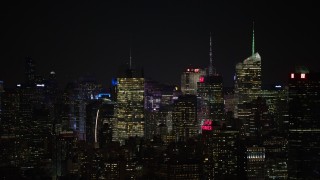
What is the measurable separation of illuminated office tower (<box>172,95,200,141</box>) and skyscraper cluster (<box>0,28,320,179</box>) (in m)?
0.04

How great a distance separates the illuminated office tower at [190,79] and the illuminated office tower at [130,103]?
1.68 m

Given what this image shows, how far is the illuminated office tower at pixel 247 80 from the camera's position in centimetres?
2542

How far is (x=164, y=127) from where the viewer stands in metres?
25.3

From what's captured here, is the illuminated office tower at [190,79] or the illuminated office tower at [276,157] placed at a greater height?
the illuminated office tower at [190,79]

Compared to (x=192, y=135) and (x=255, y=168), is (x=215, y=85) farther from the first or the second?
(x=255, y=168)

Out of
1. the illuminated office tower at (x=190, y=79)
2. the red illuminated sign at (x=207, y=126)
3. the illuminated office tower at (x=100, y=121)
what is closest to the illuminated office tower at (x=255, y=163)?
the red illuminated sign at (x=207, y=126)

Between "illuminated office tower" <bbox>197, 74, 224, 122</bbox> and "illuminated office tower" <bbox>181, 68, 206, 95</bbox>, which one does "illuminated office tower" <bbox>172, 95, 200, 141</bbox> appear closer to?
"illuminated office tower" <bbox>197, 74, 224, 122</bbox>

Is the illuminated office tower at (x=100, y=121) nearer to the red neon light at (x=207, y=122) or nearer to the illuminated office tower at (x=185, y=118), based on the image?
the illuminated office tower at (x=185, y=118)

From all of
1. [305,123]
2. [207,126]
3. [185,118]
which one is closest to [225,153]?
[207,126]

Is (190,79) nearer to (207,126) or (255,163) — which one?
(207,126)

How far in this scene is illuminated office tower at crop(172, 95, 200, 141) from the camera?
965 inches

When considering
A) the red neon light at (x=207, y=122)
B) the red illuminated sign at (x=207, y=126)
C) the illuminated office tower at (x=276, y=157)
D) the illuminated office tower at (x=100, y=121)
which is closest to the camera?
the illuminated office tower at (x=276, y=157)

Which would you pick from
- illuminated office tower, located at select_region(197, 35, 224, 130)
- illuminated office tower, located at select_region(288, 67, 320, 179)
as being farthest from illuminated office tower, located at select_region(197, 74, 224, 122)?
illuminated office tower, located at select_region(288, 67, 320, 179)

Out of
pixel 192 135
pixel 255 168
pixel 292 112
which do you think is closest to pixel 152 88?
pixel 192 135
